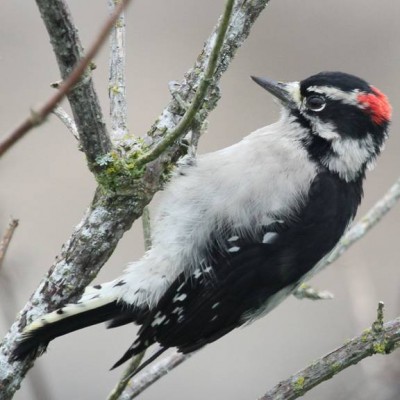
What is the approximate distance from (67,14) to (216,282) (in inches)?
52.0

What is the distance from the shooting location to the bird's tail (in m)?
2.61

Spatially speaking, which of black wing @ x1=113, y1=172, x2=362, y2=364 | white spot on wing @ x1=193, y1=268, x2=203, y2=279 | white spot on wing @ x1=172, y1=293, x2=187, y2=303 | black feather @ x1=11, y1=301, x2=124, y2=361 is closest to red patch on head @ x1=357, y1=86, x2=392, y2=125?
black wing @ x1=113, y1=172, x2=362, y2=364

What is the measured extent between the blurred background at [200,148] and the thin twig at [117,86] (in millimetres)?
2370

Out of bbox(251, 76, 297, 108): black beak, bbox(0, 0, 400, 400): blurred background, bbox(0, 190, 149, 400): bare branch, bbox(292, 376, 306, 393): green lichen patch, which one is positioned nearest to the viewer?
bbox(292, 376, 306, 393): green lichen patch

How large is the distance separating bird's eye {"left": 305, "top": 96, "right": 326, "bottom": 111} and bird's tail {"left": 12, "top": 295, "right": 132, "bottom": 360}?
109 centimetres

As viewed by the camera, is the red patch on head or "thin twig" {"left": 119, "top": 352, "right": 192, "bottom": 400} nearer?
"thin twig" {"left": 119, "top": 352, "right": 192, "bottom": 400}

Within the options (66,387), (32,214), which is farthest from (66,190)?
(66,387)

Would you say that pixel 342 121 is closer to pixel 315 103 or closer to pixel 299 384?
pixel 315 103

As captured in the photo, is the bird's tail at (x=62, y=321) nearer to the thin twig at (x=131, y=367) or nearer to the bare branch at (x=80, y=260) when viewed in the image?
the bare branch at (x=80, y=260)

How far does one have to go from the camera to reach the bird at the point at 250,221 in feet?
9.99

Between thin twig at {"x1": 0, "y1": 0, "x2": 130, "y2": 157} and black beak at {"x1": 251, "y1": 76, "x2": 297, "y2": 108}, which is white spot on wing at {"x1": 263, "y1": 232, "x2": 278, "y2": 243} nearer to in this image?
black beak at {"x1": 251, "y1": 76, "x2": 297, "y2": 108}

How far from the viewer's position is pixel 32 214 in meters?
→ 5.62

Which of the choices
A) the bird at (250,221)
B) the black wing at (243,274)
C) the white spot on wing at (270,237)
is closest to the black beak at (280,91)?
the bird at (250,221)

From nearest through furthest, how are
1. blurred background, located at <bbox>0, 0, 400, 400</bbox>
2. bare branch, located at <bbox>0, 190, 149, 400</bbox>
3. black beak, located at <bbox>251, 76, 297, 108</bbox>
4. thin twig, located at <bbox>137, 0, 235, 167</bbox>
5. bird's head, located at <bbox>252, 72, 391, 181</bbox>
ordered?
thin twig, located at <bbox>137, 0, 235, 167</bbox> < bare branch, located at <bbox>0, 190, 149, 400</bbox> < bird's head, located at <bbox>252, 72, 391, 181</bbox> < black beak, located at <bbox>251, 76, 297, 108</bbox> < blurred background, located at <bbox>0, 0, 400, 400</bbox>
